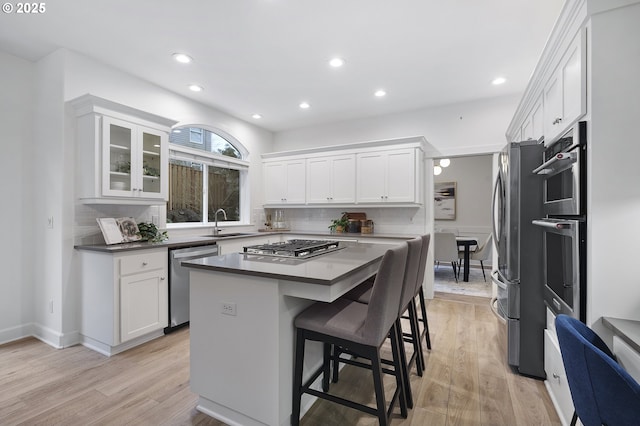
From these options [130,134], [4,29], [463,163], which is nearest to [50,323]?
[130,134]

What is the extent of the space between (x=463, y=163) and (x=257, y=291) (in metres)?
7.12

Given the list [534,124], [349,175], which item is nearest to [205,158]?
[349,175]

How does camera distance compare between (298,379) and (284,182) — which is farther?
(284,182)

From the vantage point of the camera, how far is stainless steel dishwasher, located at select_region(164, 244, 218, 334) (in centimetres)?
315

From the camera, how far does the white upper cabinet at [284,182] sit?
512 cm

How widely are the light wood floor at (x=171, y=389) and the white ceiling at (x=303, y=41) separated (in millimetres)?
2806

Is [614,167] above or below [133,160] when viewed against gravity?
below

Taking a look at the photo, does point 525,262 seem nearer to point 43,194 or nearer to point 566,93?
point 566,93

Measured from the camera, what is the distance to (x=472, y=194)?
7336 millimetres

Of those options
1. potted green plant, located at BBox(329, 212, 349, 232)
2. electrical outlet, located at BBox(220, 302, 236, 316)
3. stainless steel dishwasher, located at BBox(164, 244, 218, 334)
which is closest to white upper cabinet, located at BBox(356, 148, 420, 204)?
potted green plant, located at BBox(329, 212, 349, 232)

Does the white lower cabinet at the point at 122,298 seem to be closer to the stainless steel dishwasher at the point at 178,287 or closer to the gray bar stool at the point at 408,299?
the stainless steel dishwasher at the point at 178,287

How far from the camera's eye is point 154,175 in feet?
10.9

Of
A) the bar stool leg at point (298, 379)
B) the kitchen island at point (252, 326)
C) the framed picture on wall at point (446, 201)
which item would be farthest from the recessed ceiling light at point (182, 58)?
the framed picture on wall at point (446, 201)

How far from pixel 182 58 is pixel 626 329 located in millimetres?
3815
